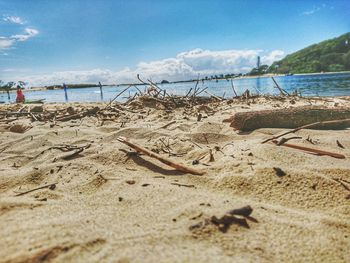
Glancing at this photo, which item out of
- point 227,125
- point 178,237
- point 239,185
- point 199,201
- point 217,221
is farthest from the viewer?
point 227,125

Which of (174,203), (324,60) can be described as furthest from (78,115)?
(324,60)

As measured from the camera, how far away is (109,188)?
2205mm

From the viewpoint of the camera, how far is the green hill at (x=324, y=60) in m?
98.8

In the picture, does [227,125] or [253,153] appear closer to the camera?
[253,153]

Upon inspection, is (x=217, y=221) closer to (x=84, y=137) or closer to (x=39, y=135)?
(x=84, y=137)

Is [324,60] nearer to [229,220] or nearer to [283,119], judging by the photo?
[283,119]

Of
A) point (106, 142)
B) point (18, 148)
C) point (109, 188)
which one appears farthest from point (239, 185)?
point (18, 148)

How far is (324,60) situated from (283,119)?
393 feet

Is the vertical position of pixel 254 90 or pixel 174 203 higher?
pixel 254 90

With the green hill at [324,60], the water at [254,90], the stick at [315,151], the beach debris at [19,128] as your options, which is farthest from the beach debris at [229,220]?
the green hill at [324,60]

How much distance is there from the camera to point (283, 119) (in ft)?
13.5

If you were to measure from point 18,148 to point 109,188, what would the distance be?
2.14 meters

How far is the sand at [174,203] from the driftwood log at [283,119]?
0.49 m

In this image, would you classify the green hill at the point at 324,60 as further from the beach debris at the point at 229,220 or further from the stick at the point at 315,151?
the beach debris at the point at 229,220
